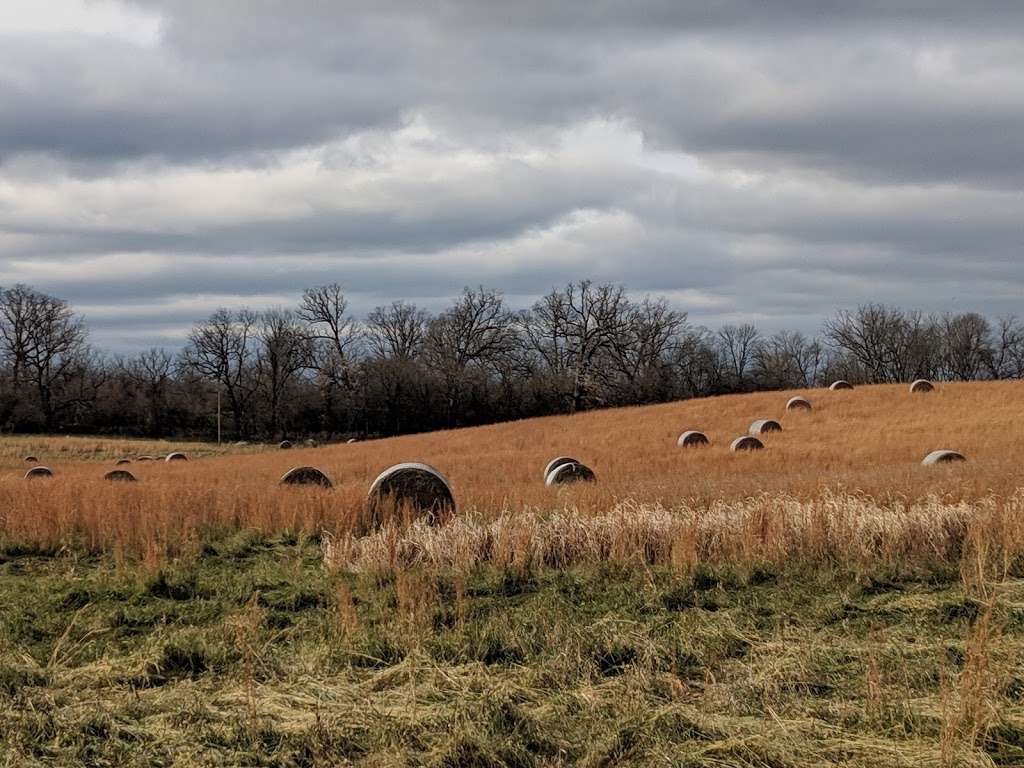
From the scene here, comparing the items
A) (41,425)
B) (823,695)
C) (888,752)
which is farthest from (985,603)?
(41,425)

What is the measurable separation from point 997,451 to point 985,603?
53.0ft

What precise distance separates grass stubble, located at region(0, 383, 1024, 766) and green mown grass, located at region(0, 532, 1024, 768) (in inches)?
0.9

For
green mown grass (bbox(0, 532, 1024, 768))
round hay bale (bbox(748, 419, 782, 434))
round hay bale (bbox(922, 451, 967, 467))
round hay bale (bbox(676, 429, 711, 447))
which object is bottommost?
green mown grass (bbox(0, 532, 1024, 768))

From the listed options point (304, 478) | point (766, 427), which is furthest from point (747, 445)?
point (304, 478)

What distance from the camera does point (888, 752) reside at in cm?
490

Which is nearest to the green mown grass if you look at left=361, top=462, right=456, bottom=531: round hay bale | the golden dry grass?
the golden dry grass

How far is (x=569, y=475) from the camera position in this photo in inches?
734

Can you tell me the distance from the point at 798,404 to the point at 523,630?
32.6 metres

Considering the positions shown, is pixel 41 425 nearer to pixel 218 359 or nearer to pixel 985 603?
pixel 218 359

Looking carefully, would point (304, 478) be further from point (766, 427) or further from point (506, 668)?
point (766, 427)

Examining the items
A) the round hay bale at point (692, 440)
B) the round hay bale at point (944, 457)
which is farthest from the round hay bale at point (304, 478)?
the round hay bale at point (692, 440)

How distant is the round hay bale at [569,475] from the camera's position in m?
18.3

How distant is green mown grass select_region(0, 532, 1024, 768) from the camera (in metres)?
5.05

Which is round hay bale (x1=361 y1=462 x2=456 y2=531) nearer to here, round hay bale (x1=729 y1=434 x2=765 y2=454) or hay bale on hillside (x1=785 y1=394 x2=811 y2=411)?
round hay bale (x1=729 y1=434 x2=765 y2=454)
